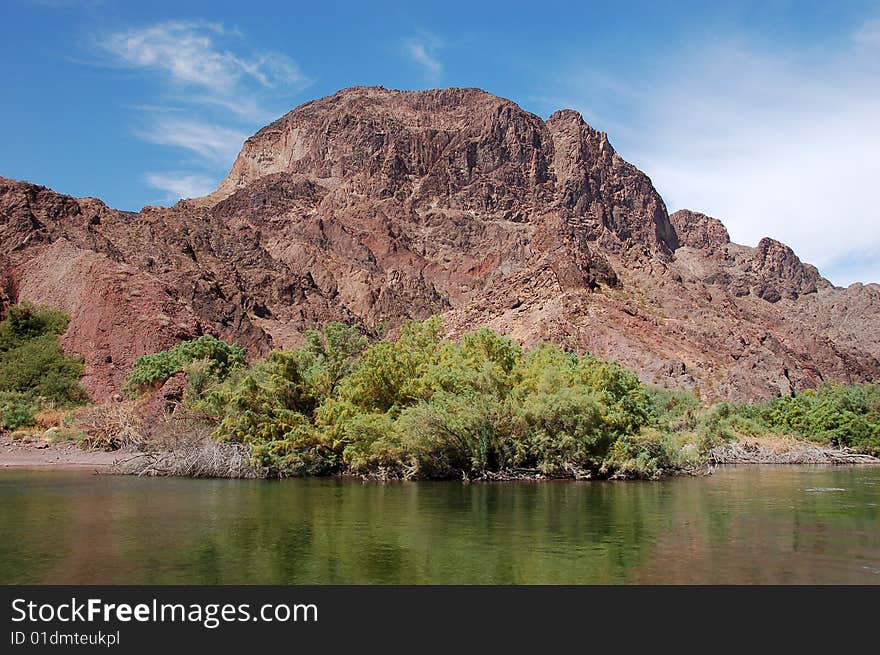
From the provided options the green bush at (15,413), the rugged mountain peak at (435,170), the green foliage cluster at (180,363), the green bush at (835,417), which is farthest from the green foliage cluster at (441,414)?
the rugged mountain peak at (435,170)

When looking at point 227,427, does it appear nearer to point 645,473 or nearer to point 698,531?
point 645,473

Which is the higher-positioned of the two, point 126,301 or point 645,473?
point 126,301

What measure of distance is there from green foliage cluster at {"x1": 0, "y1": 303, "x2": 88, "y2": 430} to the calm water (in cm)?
2547

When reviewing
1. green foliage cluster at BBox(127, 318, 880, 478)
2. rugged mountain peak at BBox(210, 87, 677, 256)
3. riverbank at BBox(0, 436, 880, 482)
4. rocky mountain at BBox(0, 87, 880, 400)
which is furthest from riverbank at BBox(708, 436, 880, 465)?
rugged mountain peak at BBox(210, 87, 677, 256)

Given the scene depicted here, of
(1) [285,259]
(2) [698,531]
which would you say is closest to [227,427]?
(2) [698,531]

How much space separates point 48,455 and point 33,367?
18418 millimetres

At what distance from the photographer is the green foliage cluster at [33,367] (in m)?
55.4

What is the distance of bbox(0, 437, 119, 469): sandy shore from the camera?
44.6 metres

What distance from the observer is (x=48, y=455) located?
155ft

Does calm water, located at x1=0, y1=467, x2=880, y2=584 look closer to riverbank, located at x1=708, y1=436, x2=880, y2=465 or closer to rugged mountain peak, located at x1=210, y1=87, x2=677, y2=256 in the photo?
riverbank, located at x1=708, y1=436, x2=880, y2=465

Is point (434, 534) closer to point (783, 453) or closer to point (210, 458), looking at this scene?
point (210, 458)
